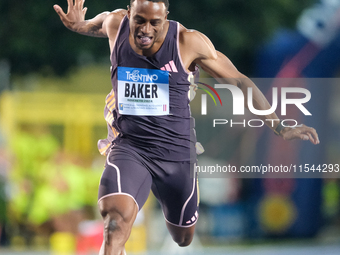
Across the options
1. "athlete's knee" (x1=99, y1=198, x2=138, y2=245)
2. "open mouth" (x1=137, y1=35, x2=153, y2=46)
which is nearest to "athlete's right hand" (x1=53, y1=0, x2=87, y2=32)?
"open mouth" (x1=137, y1=35, x2=153, y2=46)

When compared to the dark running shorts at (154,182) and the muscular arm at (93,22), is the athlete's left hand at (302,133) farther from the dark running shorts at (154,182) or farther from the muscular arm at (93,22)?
the muscular arm at (93,22)

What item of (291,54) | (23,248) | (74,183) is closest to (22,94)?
(74,183)

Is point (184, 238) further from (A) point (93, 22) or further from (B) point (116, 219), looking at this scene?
(A) point (93, 22)

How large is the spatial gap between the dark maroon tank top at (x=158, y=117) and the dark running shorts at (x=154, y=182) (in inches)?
3.1

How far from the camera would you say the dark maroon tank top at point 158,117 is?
4246 millimetres

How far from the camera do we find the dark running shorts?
13.4ft

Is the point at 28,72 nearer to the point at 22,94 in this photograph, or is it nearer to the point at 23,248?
the point at 22,94

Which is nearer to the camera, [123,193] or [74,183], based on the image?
[123,193]

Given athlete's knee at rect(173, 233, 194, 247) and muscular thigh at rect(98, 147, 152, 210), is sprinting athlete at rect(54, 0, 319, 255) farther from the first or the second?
athlete's knee at rect(173, 233, 194, 247)

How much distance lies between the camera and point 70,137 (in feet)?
32.1

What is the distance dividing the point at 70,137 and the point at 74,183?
91cm

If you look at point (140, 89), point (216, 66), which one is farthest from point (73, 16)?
point (216, 66)

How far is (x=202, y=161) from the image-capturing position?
10.2m

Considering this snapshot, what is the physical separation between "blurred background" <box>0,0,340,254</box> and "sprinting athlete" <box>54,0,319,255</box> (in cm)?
467
